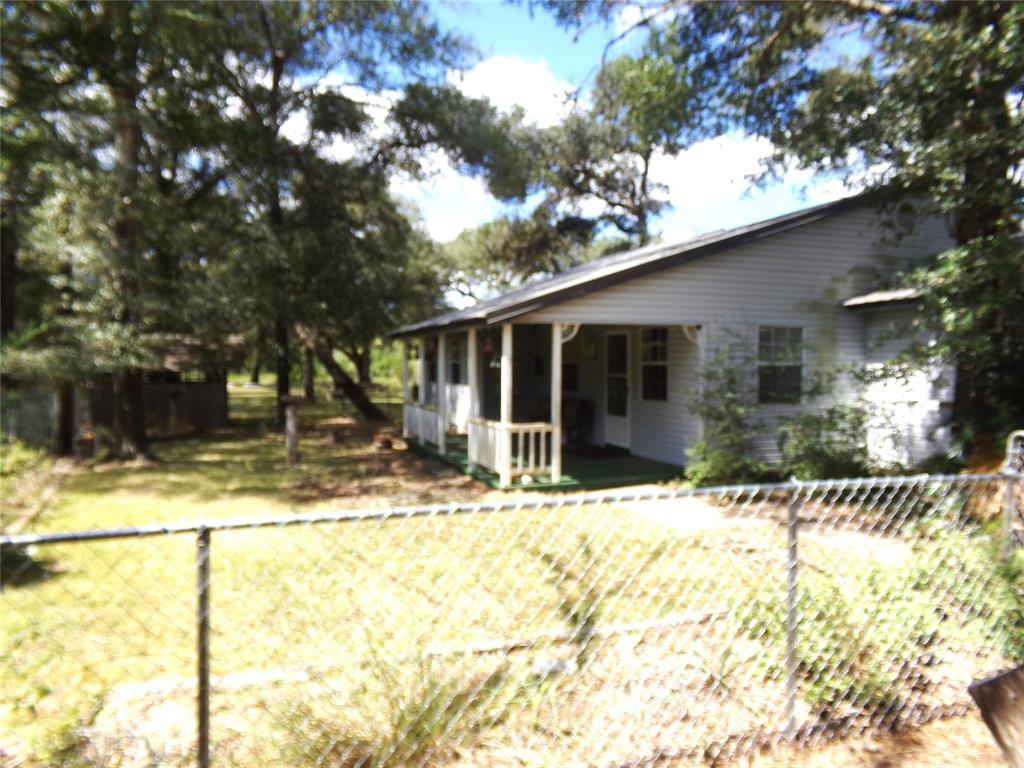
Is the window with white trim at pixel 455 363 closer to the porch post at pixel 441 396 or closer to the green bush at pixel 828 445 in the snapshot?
the porch post at pixel 441 396

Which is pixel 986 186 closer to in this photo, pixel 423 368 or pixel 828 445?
pixel 828 445

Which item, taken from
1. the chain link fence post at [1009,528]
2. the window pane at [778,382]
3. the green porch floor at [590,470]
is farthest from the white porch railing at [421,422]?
the chain link fence post at [1009,528]

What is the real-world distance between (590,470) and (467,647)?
264 inches

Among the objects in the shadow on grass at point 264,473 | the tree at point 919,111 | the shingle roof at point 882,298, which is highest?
the tree at point 919,111

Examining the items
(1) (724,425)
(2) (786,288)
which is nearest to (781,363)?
(2) (786,288)

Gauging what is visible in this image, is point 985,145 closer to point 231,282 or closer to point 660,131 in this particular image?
point 660,131

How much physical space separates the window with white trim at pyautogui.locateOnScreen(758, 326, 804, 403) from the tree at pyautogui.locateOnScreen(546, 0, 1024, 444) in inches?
Answer: 86.5

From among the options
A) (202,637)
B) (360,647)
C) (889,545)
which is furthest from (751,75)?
(202,637)

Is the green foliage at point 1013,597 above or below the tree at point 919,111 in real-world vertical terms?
below

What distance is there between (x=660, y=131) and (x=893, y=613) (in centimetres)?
939

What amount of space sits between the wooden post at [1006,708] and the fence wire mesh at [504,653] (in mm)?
886

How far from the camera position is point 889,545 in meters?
5.78

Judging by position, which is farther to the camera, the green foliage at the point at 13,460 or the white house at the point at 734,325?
the white house at the point at 734,325

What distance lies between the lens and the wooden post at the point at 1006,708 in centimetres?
192
